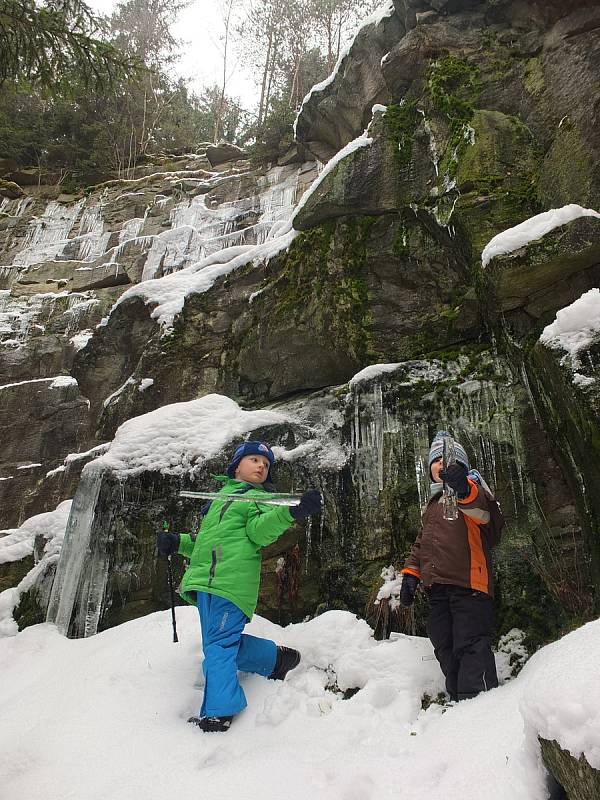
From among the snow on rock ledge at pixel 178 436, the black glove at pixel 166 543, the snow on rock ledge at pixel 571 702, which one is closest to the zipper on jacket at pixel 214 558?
the black glove at pixel 166 543

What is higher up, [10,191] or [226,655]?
[10,191]

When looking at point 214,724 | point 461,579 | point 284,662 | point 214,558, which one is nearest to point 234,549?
point 214,558

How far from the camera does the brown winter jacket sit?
3434mm

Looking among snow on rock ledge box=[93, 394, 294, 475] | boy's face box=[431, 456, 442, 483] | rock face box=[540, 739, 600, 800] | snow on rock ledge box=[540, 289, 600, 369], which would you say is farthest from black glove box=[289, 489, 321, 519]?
snow on rock ledge box=[93, 394, 294, 475]

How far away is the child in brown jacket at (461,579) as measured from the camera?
10.5ft

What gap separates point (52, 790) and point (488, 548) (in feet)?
9.23

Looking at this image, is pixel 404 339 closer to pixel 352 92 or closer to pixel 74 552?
pixel 74 552

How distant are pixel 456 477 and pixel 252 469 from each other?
153 centimetres

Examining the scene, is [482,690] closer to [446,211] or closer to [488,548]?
[488,548]

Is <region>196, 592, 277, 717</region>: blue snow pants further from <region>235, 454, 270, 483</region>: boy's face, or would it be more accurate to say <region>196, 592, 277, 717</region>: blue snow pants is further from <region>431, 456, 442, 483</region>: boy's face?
<region>431, 456, 442, 483</region>: boy's face

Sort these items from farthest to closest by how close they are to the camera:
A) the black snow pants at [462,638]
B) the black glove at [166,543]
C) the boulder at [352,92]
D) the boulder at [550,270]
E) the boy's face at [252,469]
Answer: the boulder at [352,92] < the boulder at [550,270] < the boy's face at [252,469] < the black glove at [166,543] < the black snow pants at [462,638]

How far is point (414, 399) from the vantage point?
18.5 feet

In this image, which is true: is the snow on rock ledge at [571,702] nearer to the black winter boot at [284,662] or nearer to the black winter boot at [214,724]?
the black winter boot at [214,724]

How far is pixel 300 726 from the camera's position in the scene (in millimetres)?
3137
